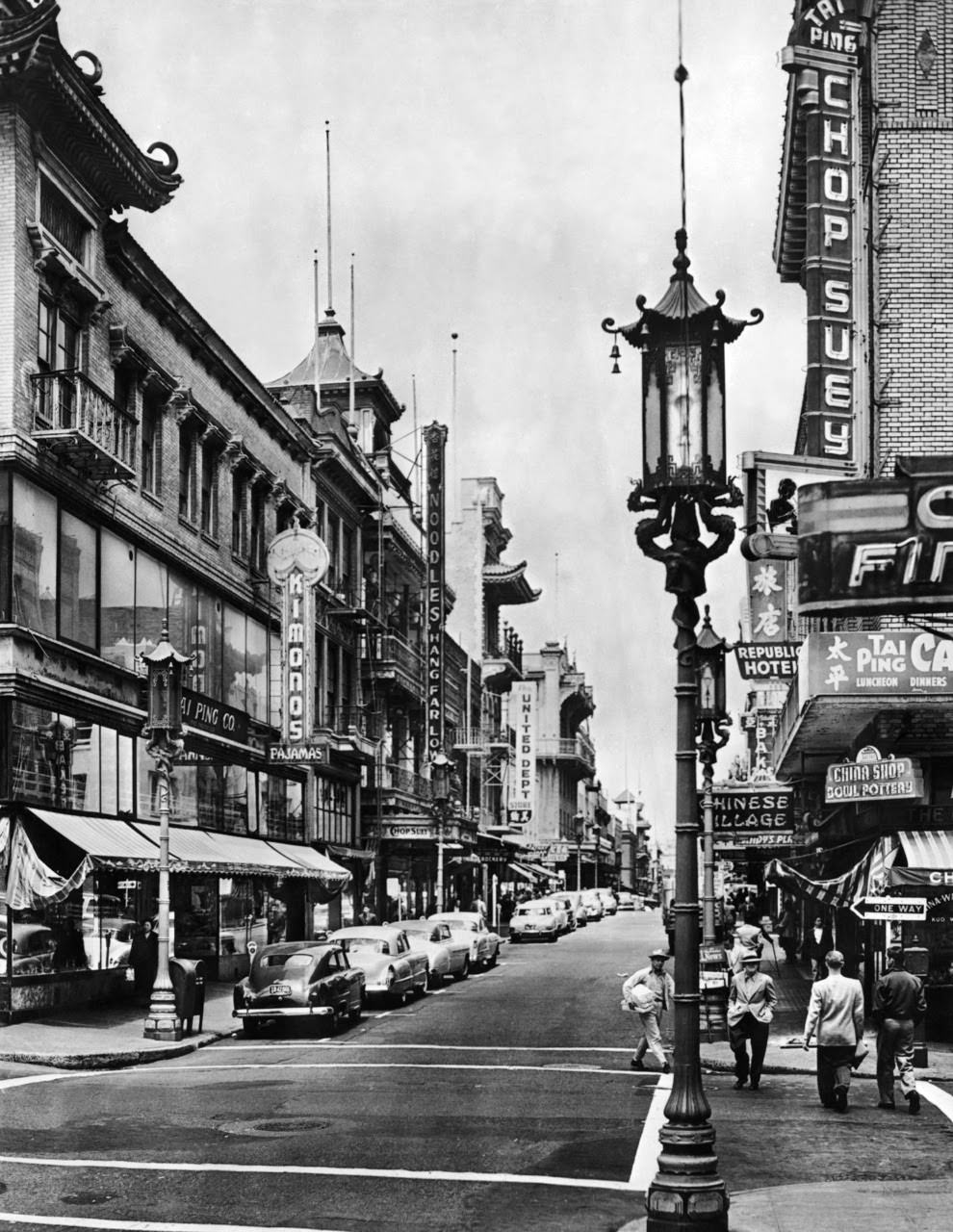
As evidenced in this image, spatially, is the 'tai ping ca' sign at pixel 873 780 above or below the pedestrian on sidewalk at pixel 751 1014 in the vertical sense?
above

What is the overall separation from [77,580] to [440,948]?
12.1 m

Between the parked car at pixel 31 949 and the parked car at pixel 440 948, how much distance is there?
31.1ft

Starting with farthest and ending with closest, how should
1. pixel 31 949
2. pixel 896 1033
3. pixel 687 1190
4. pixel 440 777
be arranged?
pixel 440 777
pixel 31 949
pixel 896 1033
pixel 687 1190

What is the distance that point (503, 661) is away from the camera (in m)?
86.5

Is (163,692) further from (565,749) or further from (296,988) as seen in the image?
(565,749)

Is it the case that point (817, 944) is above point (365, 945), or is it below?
below

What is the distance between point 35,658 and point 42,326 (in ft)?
18.8

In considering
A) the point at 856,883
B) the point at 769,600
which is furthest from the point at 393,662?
the point at 856,883

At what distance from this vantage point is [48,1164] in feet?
44.3

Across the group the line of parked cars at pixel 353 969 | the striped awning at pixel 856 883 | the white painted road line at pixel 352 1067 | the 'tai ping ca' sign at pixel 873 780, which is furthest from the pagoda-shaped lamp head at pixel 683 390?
the line of parked cars at pixel 353 969

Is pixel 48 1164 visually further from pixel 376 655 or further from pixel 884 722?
pixel 376 655

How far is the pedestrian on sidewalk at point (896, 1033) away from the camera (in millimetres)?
17594

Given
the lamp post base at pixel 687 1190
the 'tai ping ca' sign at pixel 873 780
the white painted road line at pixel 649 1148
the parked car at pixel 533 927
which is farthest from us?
the parked car at pixel 533 927

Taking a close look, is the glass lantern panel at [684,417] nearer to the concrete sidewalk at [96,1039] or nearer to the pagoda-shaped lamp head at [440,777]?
the concrete sidewalk at [96,1039]
